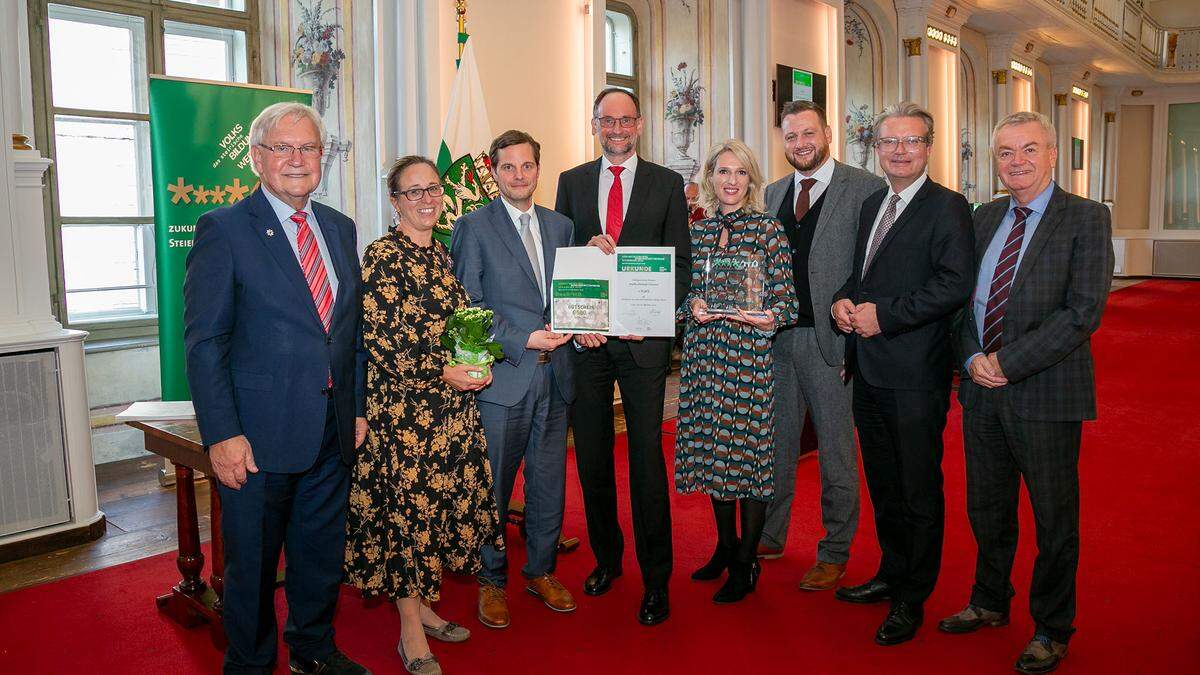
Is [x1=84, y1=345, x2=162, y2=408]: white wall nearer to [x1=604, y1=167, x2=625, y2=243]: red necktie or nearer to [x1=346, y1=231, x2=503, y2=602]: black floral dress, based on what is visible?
[x1=346, y1=231, x2=503, y2=602]: black floral dress

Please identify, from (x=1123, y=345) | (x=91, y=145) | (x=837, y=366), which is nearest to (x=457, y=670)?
(x=837, y=366)

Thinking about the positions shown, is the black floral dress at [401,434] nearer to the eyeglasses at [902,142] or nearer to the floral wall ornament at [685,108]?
the eyeglasses at [902,142]

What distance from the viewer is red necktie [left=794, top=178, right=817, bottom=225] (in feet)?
11.5

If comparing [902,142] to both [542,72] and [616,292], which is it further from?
[542,72]

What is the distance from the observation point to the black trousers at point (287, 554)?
2.45m

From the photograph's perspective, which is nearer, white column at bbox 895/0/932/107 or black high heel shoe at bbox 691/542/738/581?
black high heel shoe at bbox 691/542/738/581

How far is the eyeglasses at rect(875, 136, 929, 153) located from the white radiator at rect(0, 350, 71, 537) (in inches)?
144

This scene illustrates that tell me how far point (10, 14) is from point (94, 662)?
9.21 ft

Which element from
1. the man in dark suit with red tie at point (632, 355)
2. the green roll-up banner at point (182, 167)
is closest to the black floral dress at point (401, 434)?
the man in dark suit with red tie at point (632, 355)

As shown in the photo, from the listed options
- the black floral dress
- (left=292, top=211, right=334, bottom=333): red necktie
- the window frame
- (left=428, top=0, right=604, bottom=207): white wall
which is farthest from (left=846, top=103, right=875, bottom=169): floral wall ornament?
(left=292, top=211, right=334, bottom=333): red necktie

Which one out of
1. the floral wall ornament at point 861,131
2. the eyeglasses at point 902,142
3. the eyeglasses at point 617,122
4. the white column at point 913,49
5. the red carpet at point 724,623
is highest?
the white column at point 913,49

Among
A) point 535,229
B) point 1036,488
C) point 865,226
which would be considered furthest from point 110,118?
point 1036,488

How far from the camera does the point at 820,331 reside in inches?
133

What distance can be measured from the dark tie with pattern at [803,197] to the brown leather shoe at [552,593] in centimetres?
172
